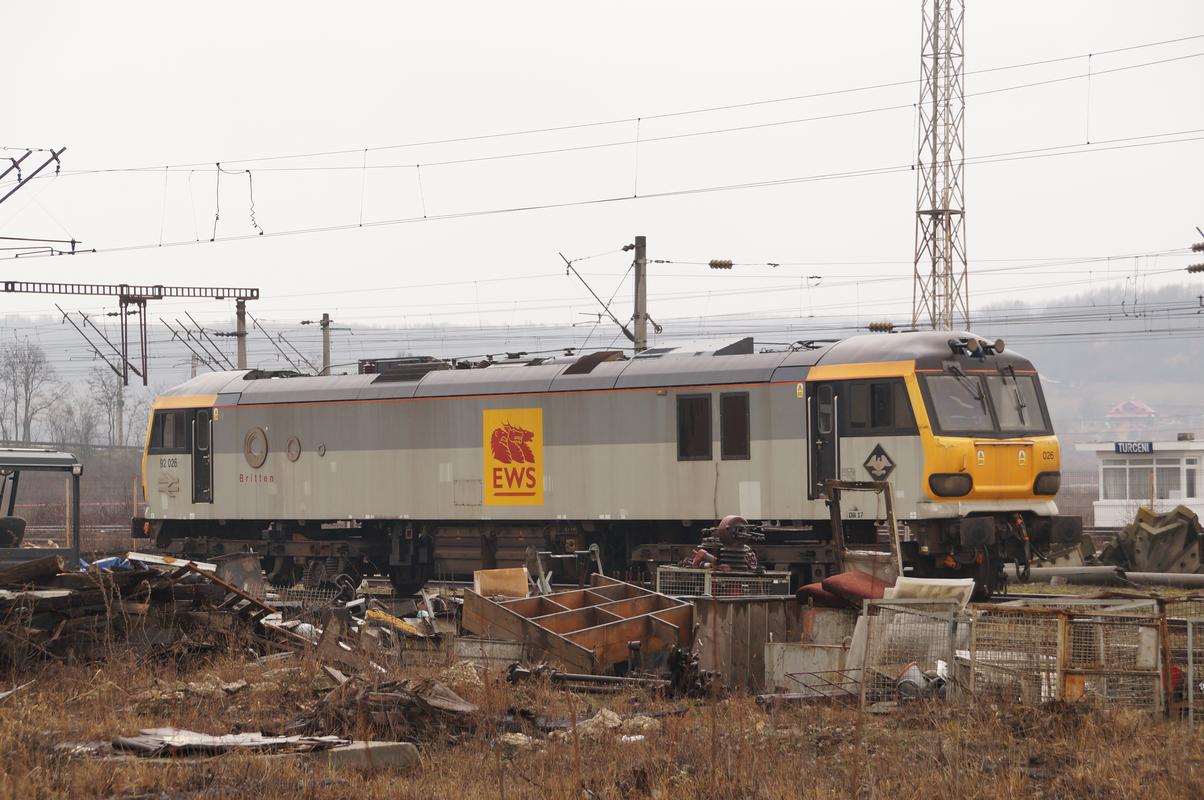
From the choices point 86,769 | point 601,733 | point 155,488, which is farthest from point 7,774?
point 155,488

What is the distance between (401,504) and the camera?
2559 cm

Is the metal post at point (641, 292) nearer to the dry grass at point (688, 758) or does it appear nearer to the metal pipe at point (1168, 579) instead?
the metal pipe at point (1168, 579)

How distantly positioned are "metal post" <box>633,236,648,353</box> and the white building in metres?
14.6

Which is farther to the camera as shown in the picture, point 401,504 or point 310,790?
point 401,504

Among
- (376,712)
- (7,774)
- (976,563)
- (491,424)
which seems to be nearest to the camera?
(7,774)

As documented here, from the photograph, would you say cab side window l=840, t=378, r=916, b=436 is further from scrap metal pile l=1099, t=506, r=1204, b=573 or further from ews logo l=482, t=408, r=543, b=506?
scrap metal pile l=1099, t=506, r=1204, b=573

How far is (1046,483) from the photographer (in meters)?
20.2

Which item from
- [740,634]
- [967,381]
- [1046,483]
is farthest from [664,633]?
[1046,483]

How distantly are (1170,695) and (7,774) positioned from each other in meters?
9.01

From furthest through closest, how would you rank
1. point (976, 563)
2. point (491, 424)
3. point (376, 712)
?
point (491, 424), point (976, 563), point (376, 712)

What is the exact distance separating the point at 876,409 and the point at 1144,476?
79.8 ft

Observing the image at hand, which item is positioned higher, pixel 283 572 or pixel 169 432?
pixel 169 432

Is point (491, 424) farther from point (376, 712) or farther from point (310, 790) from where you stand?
point (310, 790)

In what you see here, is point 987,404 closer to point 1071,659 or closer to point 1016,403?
point 1016,403
